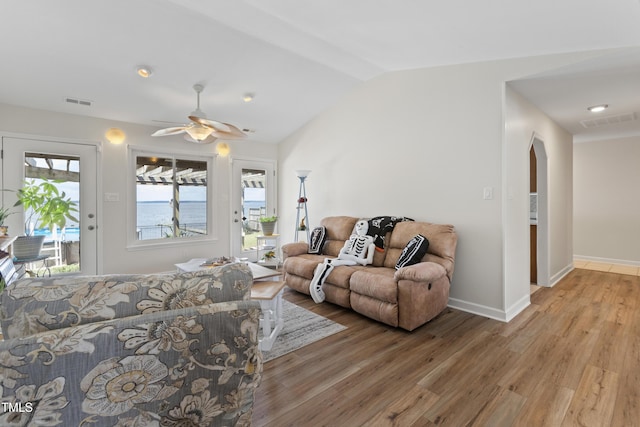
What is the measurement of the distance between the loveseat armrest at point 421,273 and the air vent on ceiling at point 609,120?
11.2 ft

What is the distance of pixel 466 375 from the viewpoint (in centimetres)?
204

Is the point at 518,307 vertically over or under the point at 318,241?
under

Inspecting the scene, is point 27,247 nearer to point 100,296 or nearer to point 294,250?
point 294,250

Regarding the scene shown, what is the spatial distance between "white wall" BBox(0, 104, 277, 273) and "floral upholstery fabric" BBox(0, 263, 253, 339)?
3758 millimetres

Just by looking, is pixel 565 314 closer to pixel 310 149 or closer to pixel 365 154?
pixel 365 154

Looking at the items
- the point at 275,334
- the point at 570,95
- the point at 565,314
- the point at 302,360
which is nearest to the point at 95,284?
the point at 302,360

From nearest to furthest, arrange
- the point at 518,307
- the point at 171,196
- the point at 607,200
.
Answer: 1. the point at 518,307
2. the point at 171,196
3. the point at 607,200

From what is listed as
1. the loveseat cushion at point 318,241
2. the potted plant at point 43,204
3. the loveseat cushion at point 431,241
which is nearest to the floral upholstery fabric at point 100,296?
the loveseat cushion at point 431,241

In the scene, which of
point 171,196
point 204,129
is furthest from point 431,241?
point 171,196

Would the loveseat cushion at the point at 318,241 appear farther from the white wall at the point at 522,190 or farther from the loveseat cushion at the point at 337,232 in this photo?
the white wall at the point at 522,190

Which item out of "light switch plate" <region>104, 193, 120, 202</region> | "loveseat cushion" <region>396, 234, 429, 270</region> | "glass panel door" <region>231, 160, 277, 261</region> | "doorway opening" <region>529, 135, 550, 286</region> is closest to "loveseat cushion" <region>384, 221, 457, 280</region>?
"loveseat cushion" <region>396, 234, 429, 270</region>

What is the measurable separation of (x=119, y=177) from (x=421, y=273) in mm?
4130

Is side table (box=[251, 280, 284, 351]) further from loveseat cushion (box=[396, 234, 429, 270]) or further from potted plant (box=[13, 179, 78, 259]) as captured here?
potted plant (box=[13, 179, 78, 259])

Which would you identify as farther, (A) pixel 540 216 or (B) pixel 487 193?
(A) pixel 540 216
